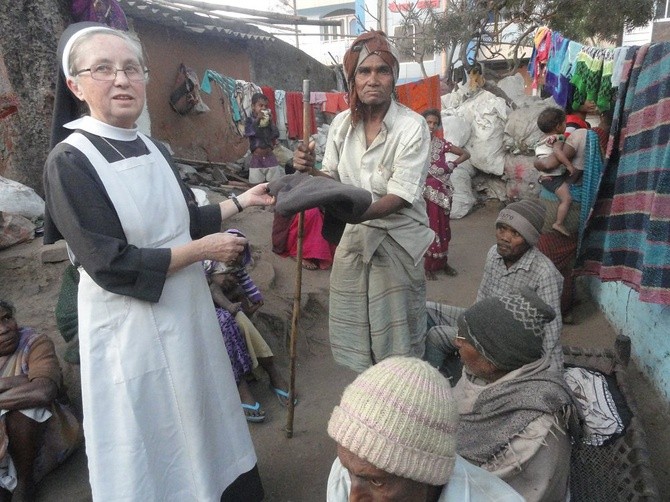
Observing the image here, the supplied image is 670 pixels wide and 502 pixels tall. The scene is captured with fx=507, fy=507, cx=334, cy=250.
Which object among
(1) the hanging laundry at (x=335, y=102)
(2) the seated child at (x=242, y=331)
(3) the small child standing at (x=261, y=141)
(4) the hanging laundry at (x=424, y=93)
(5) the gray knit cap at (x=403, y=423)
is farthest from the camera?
(1) the hanging laundry at (x=335, y=102)

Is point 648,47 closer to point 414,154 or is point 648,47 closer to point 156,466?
point 414,154

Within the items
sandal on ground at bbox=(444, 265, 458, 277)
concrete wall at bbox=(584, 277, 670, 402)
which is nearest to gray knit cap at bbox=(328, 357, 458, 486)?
concrete wall at bbox=(584, 277, 670, 402)

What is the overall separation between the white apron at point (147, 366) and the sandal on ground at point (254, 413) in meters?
1.36

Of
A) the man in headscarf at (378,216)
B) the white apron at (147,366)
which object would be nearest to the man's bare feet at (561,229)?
the man in headscarf at (378,216)

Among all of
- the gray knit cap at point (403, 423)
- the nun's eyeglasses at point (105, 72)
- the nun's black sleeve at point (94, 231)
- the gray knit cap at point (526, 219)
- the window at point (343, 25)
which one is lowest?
the gray knit cap at point (403, 423)

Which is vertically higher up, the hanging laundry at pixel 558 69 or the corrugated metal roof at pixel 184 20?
the corrugated metal roof at pixel 184 20

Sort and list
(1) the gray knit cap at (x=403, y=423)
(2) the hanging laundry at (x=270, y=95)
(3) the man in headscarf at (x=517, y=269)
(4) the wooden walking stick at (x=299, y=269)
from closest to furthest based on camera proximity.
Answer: (1) the gray knit cap at (x=403, y=423)
(4) the wooden walking stick at (x=299, y=269)
(3) the man in headscarf at (x=517, y=269)
(2) the hanging laundry at (x=270, y=95)

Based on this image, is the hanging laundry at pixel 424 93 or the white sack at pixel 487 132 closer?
the hanging laundry at pixel 424 93

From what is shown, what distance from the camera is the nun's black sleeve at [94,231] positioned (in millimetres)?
1680

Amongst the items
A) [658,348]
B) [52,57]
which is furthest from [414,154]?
[52,57]

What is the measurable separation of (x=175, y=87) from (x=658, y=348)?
29.5 ft

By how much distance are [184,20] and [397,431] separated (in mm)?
10006

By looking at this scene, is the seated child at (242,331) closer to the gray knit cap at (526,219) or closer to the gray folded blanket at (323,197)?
the gray folded blanket at (323,197)

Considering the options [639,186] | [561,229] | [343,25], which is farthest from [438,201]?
[343,25]
